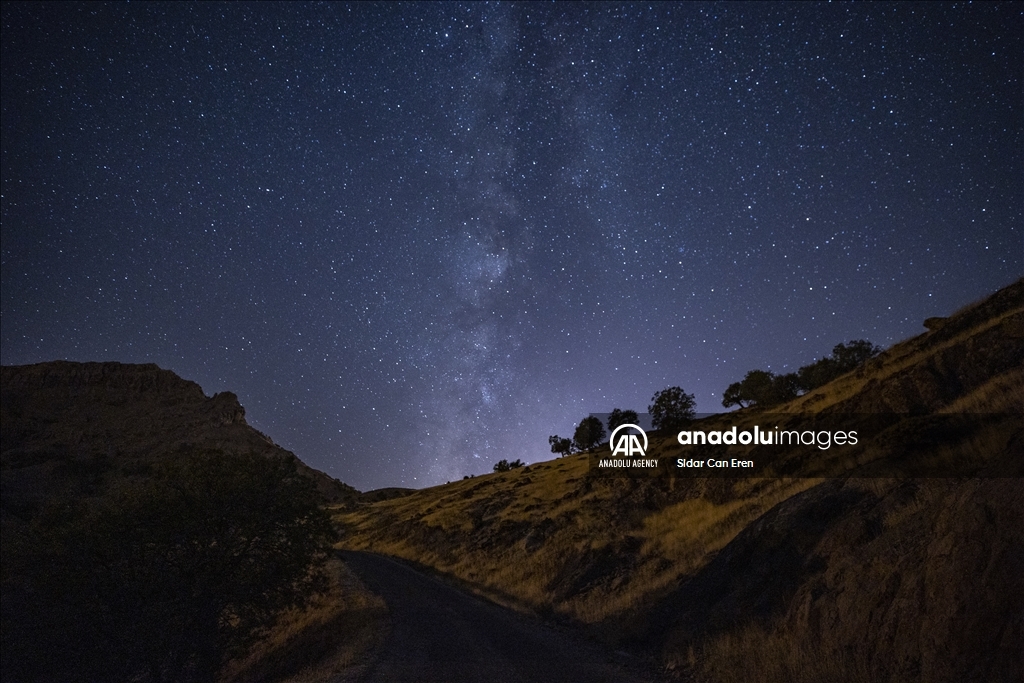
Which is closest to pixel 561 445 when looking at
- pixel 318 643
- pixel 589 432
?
pixel 589 432

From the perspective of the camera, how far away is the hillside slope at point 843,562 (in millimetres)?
8211

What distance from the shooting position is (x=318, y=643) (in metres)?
17.5

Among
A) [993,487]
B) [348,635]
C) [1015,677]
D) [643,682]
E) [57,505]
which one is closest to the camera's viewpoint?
[1015,677]

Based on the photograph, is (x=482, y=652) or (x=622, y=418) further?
(x=622, y=418)

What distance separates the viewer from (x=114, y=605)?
17.6m

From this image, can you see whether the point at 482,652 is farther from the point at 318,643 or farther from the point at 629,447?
the point at 629,447

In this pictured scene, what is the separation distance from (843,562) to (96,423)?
133229mm

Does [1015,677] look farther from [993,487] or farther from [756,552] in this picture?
[756,552]

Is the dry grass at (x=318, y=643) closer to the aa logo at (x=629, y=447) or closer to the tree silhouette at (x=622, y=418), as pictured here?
the aa logo at (x=629, y=447)

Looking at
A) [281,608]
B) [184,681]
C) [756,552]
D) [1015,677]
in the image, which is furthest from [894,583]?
[184,681]

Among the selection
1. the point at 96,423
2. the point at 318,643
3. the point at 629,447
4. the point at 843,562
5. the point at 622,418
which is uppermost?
the point at 96,423

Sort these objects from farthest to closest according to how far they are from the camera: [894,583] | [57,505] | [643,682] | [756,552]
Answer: [57,505]
[756,552]
[643,682]
[894,583]

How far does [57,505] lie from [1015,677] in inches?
1096

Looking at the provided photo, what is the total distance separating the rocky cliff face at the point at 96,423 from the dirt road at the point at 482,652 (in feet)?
185
